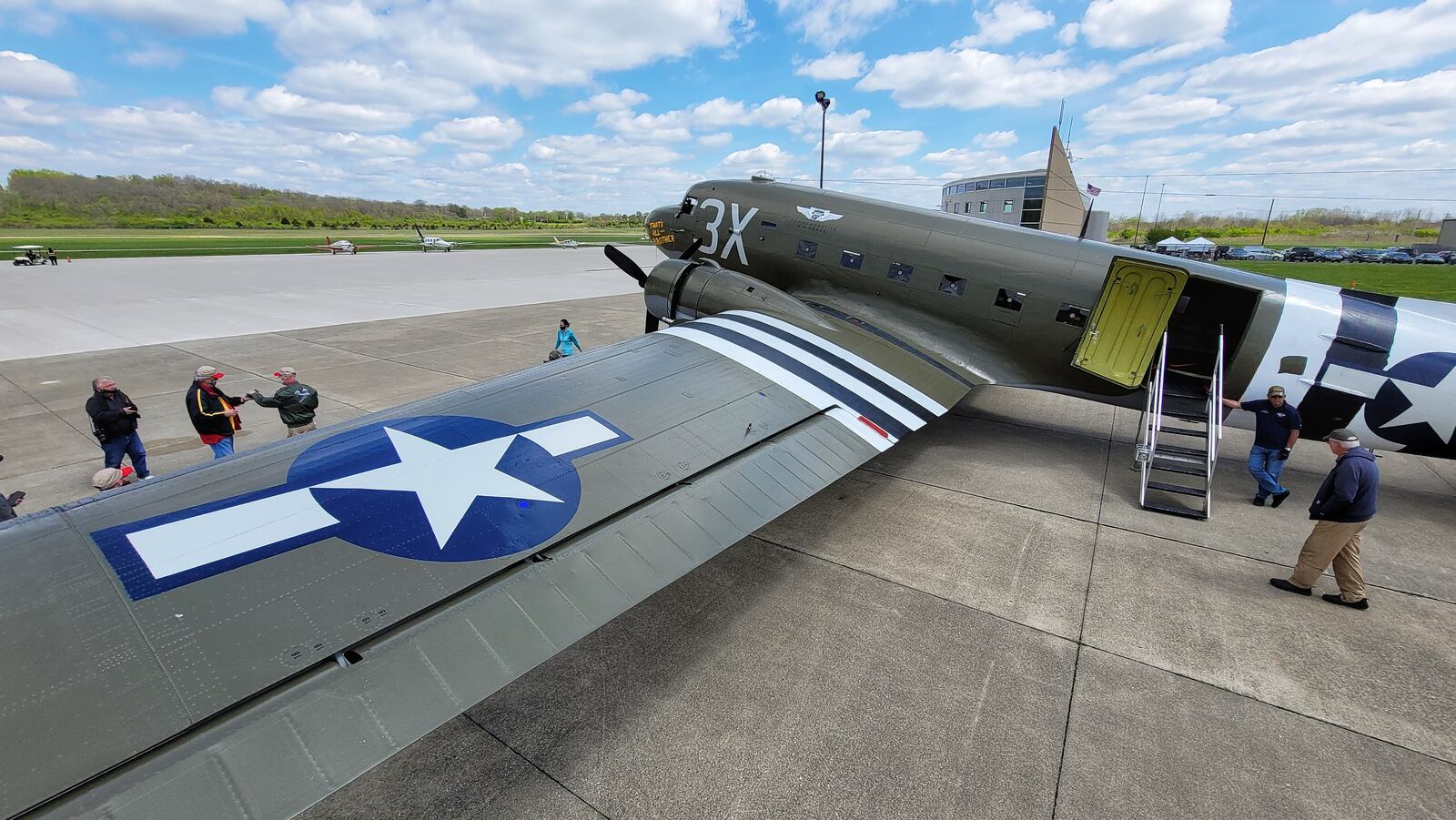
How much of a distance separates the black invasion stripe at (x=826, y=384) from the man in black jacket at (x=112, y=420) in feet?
23.7

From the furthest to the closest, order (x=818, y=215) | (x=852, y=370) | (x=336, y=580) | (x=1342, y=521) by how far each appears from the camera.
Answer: (x=818, y=215) < (x=852, y=370) < (x=1342, y=521) < (x=336, y=580)

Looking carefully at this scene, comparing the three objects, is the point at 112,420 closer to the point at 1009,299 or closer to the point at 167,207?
the point at 1009,299

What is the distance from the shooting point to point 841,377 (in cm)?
750

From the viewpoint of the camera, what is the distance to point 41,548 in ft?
10.1

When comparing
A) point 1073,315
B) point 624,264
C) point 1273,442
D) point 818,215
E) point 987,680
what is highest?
point 818,215

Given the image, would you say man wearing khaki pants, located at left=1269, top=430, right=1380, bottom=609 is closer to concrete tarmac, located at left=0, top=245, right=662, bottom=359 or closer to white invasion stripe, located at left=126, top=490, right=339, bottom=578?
white invasion stripe, located at left=126, top=490, right=339, bottom=578

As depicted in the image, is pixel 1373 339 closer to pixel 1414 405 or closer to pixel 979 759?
pixel 1414 405

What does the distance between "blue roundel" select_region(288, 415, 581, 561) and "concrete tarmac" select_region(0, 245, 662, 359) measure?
18.6 metres

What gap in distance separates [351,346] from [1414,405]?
20.7 meters

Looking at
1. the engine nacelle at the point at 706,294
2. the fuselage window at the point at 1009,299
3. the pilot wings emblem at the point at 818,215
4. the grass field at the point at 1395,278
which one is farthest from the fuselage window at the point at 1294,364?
the grass field at the point at 1395,278

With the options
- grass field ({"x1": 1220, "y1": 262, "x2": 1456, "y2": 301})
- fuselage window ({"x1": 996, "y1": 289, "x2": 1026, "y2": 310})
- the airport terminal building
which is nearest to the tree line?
the airport terminal building

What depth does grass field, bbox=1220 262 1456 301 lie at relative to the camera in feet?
103

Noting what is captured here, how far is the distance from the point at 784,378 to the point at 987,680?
377 cm

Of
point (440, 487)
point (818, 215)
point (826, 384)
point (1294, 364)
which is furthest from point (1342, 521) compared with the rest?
point (818, 215)
